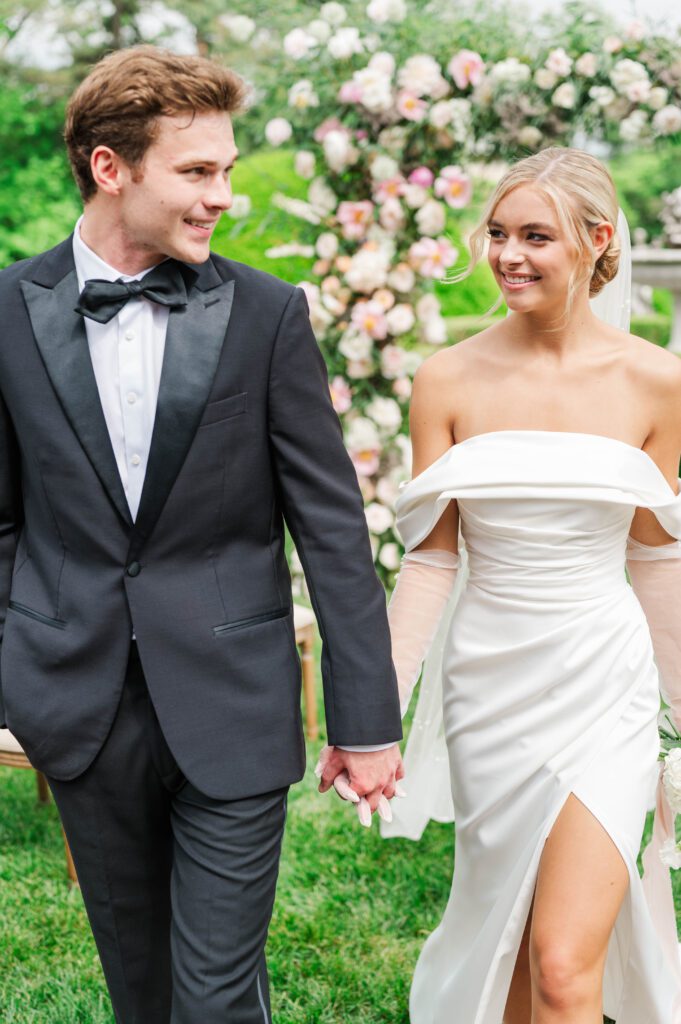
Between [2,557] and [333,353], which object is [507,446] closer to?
[2,557]

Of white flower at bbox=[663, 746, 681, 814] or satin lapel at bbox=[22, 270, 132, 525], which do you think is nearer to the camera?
satin lapel at bbox=[22, 270, 132, 525]

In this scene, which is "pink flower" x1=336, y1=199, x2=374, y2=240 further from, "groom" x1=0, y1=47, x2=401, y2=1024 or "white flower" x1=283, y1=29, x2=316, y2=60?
"groom" x1=0, y1=47, x2=401, y2=1024

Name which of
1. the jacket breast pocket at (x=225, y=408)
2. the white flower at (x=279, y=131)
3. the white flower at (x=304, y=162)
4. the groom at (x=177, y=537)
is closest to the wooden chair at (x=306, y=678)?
the groom at (x=177, y=537)

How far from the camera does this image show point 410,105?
695 centimetres

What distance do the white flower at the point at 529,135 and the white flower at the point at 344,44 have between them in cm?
98

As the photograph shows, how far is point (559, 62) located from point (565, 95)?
0.56ft

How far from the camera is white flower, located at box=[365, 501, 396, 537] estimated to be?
7582mm

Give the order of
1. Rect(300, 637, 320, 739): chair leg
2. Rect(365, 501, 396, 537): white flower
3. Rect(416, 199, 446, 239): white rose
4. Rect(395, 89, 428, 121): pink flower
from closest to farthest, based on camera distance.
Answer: Rect(300, 637, 320, 739): chair leg, Rect(395, 89, 428, 121): pink flower, Rect(416, 199, 446, 239): white rose, Rect(365, 501, 396, 537): white flower

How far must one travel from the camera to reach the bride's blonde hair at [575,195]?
3018 mm

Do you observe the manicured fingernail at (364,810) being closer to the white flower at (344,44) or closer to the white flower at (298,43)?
the white flower at (344,44)

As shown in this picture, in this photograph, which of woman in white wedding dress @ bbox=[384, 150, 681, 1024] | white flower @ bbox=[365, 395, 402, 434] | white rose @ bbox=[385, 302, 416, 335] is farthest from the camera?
white flower @ bbox=[365, 395, 402, 434]

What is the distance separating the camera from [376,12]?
273 inches

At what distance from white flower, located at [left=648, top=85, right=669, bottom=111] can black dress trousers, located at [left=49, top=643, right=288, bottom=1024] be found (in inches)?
206

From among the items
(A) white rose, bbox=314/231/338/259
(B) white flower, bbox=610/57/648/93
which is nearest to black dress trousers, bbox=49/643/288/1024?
(A) white rose, bbox=314/231/338/259
